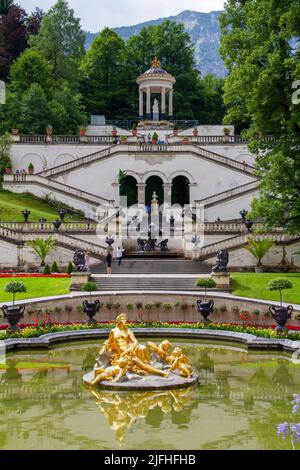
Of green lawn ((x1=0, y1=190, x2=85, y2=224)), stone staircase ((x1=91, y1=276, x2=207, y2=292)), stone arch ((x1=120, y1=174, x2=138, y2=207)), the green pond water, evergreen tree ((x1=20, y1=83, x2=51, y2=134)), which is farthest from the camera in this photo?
evergreen tree ((x1=20, y1=83, x2=51, y2=134))

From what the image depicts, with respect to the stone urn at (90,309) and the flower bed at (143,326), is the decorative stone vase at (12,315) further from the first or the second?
the stone urn at (90,309)

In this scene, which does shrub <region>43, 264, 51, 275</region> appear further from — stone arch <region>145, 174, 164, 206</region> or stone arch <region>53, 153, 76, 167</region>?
stone arch <region>53, 153, 76, 167</region>

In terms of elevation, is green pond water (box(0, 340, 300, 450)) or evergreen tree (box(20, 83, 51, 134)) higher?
evergreen tree (box(20, 83, 51, 134))

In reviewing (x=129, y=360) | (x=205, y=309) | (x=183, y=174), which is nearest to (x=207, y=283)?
(x=205, y=309)

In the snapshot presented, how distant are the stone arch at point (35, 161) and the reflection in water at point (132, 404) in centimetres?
4364

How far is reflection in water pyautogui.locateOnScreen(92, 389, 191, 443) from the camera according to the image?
1438cm

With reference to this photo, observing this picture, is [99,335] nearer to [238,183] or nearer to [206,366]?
[206,366]

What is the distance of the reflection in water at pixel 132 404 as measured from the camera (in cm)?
1438

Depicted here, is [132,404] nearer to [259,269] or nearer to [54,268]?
[54,268]

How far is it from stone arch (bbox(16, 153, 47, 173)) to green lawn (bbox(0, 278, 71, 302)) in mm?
27244

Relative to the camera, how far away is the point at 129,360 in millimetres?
17359

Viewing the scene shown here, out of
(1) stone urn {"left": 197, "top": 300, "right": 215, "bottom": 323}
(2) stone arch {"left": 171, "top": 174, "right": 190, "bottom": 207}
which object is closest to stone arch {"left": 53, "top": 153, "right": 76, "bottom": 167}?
(2) stone arch {"left": 171, "top": 174, "right": 190, "bottom": 207}

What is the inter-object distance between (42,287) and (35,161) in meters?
29.8

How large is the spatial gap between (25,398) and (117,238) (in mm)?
23945
